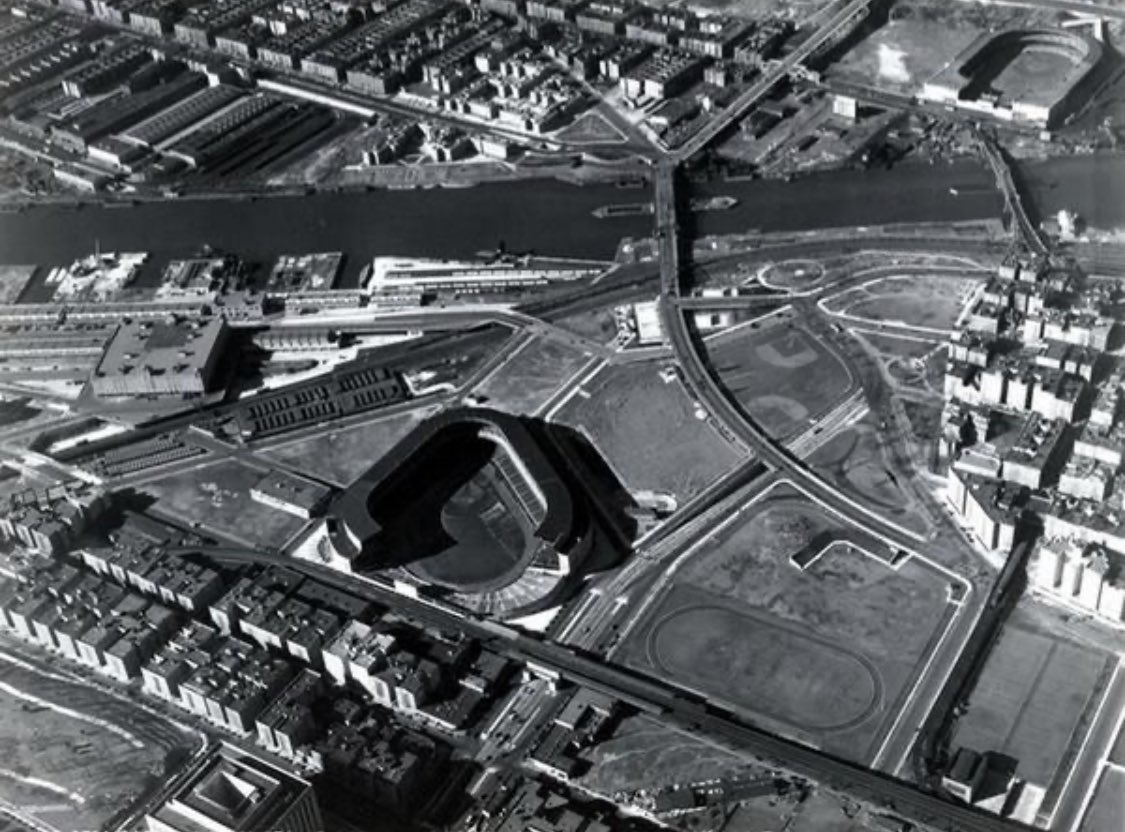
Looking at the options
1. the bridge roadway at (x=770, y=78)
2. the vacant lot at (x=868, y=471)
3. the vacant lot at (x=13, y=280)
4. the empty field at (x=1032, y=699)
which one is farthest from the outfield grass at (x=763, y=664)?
the vacant lot at (x=13, y=280)

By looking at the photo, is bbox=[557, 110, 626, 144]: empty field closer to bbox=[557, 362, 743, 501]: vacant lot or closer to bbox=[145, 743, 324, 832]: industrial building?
bbox=[557, 362, 743, 501]: vacant lot

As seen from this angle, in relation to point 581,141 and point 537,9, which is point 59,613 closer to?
point 581,141

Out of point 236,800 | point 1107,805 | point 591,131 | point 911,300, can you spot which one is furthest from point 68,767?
point 591,131

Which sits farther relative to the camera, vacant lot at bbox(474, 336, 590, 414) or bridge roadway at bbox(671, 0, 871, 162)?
bridge roadway at bbox(671, 0, 871, 162)

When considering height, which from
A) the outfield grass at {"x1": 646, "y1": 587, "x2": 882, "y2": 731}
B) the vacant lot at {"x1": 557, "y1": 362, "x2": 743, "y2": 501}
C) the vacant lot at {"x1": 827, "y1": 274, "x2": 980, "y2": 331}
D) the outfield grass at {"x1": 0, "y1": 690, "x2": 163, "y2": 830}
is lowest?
the outfield grass at {"x1": 0, "y1": 690, "x2": 163, "y2": 830}

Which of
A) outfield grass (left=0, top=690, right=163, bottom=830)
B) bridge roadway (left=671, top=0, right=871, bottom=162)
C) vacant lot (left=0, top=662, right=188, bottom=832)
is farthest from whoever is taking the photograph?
bridge roadway (left=671, top=0, right=871, bottom=162)

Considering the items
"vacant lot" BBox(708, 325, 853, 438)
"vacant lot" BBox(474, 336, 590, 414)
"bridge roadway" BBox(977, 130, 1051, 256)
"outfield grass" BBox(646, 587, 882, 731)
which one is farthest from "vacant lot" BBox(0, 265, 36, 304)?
"bridge roadway" BBox(977, 130, 1051, 256)

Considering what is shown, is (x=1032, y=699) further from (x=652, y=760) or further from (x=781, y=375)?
(x=781, y=375)
